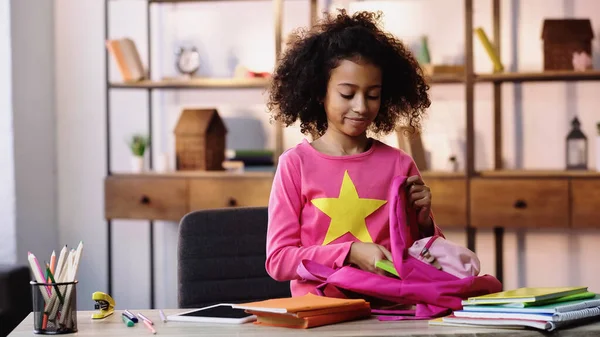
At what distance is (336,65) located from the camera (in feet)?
6.08

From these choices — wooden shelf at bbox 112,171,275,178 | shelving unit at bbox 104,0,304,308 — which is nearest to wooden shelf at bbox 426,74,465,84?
shelving unit at bbox 104,0,304,308

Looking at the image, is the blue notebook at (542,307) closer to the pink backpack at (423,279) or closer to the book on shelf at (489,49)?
the pink backpack at (423,279)

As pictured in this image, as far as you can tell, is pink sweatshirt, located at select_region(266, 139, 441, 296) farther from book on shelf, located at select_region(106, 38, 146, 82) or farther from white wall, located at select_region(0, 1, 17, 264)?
white wall, located at select_region(0, 1, 17, 264)

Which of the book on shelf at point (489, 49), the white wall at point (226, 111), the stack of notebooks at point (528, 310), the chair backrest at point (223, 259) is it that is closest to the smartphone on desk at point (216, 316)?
the stack of notebooks at point (528, 310)

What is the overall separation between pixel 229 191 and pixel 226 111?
1.85 ft

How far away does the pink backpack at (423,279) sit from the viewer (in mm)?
1528

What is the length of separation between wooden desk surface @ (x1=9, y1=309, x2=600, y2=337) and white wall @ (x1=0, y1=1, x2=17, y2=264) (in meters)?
2.68

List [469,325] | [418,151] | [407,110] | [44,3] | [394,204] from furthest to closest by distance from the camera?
[44,3]
[418,151]
[407,110]
[394,204]
[469,325]

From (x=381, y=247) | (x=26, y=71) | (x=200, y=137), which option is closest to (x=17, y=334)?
(x=381, y=247)

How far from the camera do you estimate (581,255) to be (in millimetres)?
4160

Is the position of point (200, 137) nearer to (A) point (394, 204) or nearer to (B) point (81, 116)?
(B) point (81, 116)

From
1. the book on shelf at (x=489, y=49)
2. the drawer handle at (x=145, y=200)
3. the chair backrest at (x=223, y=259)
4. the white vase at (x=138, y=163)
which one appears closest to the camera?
the chair backrest at (x=223, y=259)

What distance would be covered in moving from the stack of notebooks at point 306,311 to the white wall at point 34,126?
115 inches

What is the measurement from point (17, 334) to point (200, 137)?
2.66 metres
